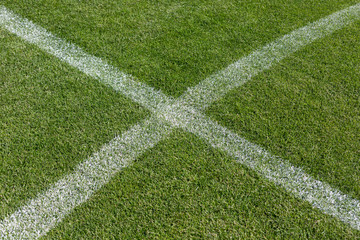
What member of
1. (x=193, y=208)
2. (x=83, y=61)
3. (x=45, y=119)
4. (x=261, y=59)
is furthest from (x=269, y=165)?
(x=83, y=61)

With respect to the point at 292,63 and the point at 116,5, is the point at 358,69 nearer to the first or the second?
the point at 292,63

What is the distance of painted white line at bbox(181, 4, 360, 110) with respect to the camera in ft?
7.46

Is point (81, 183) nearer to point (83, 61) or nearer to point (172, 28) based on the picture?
point (83, 61)

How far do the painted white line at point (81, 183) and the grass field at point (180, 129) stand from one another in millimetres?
47

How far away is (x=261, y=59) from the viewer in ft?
8.41

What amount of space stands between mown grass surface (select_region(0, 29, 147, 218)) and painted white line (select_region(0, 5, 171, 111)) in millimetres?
72

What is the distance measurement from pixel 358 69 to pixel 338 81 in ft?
0.85

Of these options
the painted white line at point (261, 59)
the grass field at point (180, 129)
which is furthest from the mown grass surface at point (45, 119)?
the painted white line at point (261, 59)

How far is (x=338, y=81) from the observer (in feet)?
7.85

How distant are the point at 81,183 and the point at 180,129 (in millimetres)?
714

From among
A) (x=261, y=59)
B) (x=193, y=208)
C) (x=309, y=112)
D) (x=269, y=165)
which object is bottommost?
(x=193, y=208)

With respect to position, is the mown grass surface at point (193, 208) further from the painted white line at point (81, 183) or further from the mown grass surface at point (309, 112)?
the mown grass surface at point (309, 112)

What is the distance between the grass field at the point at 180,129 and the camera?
168 cm

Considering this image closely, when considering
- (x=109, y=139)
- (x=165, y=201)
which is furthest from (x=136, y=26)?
(x=165, y=201)
